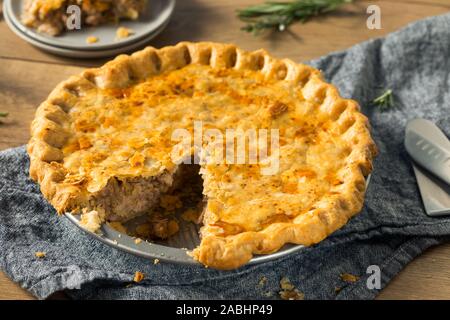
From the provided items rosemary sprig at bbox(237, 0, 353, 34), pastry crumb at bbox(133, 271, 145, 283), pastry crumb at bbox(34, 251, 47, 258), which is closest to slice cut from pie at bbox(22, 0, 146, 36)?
rosemary sprig at bbox(237, 0, 353, 34)

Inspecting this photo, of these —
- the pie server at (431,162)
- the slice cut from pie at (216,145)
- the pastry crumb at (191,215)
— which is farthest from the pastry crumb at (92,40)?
the pie server at (431,162)

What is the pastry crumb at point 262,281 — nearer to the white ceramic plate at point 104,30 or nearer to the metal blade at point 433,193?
the metal blade at point 433,193

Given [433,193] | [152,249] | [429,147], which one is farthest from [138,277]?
[429,147]

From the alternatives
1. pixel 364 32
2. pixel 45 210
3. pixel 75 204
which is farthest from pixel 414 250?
pixel 364 32

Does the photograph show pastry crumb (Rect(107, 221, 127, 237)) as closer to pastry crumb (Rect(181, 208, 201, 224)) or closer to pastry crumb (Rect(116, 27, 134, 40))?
pastry crumb (Rect(181, 208, 201, 224))

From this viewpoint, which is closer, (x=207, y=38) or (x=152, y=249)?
(x=152, y=249)

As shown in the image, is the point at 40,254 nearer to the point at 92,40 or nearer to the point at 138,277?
the point at 138,277

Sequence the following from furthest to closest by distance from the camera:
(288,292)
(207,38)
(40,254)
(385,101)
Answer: (207,38), (385,101), (40,254), (288,292)
